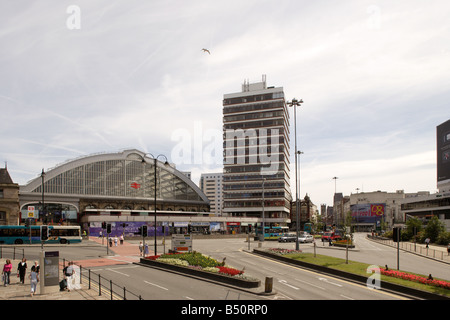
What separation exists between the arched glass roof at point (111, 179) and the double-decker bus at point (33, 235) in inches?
1201

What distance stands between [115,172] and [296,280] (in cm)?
7928

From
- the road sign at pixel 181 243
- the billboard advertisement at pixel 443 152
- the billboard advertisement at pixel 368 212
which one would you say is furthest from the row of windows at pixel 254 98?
the road sign at pixel 181 243

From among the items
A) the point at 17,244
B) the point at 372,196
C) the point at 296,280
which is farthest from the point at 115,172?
the point at 372,196

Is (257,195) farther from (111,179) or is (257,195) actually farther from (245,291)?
(245,291)

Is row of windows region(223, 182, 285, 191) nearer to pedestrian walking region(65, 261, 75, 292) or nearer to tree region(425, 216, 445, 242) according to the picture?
tree region(425, 216, 445, 242)

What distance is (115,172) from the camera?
97.1m

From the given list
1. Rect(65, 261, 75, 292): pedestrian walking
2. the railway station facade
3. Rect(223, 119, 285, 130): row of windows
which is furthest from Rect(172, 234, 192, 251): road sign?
Rect(223, 119, 285, 130): row of windows

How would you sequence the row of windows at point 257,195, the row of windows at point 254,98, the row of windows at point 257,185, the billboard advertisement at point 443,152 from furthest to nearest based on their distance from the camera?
the row of windows at point 254,98 → the row of windows at point 257,185 → the row of windows at point 257,195 → the billboard advertisement at point 443,152

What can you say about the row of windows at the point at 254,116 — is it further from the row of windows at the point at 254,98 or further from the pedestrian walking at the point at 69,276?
the pedestrian walking at the point at 69,276

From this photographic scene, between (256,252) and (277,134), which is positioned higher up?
(277,134)

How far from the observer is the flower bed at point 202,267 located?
912 inches

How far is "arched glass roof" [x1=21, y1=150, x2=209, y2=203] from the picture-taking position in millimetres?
87312
